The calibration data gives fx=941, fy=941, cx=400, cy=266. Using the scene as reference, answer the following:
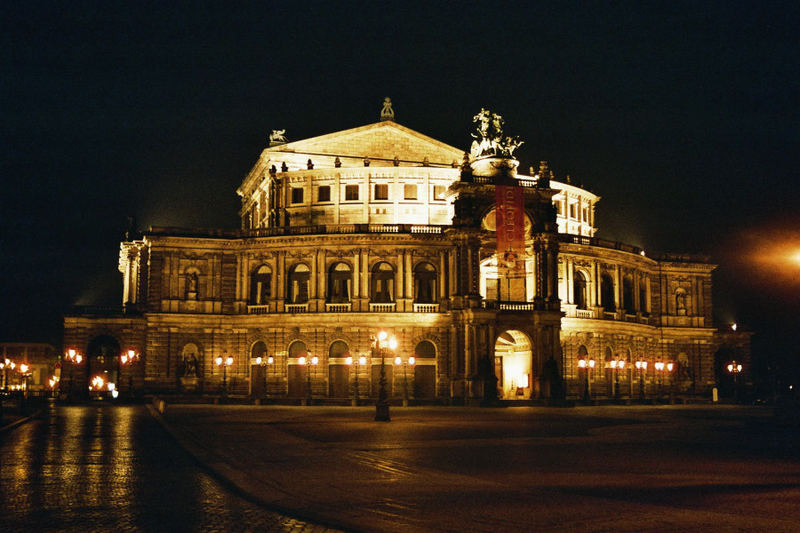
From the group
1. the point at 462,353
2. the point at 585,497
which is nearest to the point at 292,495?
the point at 585,497

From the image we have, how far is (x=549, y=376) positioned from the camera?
73.4 metres

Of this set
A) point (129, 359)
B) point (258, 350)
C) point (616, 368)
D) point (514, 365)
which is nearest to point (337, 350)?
point (258, 350)

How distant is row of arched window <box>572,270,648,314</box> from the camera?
8200cm

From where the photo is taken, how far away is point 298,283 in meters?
80.0

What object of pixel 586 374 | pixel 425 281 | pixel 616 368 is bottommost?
pixel 586 374

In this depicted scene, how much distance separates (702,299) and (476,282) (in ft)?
103

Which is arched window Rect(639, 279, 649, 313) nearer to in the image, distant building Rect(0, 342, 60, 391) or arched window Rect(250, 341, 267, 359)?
arched window Rect(250, 341, 267, 359)

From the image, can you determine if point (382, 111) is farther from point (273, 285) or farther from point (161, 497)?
point (161, 497)

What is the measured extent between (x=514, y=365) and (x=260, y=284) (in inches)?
902

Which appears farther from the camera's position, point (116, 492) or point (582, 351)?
point (582, 351)

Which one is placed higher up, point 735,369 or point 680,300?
point 680,300

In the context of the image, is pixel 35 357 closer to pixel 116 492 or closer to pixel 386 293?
pixel 386 293

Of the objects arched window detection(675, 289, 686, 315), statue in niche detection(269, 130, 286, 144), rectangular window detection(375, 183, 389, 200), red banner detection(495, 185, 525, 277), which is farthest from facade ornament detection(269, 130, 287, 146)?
arched window detection(675, 289, 686, 315)

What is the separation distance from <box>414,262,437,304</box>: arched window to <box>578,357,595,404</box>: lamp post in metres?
13.5
